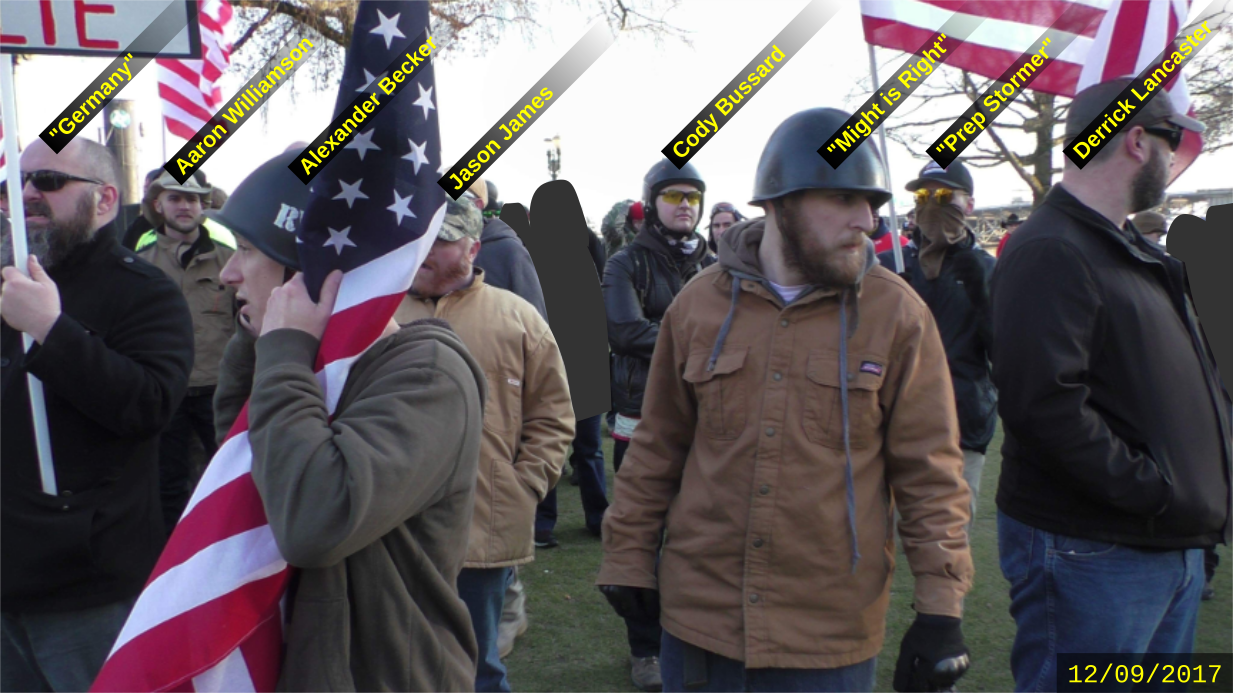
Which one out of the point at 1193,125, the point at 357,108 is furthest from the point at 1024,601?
the point at 357,108

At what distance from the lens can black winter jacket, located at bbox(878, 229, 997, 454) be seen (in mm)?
4500

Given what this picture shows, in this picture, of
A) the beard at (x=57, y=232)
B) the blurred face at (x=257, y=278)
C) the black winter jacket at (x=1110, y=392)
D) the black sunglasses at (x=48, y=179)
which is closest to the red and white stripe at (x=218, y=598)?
the blurred face at (x=257, y=278)

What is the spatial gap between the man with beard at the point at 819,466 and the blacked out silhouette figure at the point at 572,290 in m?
3.23

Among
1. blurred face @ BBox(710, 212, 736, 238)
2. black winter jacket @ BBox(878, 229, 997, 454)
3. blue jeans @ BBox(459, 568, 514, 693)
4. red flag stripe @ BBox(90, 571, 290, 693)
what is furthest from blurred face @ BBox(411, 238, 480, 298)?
blurred face @ BBox(710, 212, 736, 238)

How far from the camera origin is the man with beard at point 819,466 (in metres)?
2.27

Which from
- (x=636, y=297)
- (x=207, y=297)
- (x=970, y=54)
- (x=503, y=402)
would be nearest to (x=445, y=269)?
(x=503, y=402)

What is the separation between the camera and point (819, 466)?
7.50 ft

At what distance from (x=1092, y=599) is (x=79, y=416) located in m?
2.92

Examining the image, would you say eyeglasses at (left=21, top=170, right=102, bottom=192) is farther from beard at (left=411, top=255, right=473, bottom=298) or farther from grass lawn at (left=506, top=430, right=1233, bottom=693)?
grass lawn at (left=506, top=430, right=1233, bottom=693)

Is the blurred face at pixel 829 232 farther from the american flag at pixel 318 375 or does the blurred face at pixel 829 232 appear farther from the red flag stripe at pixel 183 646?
the red flag stripe at pixel 183 646

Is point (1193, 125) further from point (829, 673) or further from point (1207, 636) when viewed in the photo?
point (1207, 636)

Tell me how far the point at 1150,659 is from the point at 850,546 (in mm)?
1173

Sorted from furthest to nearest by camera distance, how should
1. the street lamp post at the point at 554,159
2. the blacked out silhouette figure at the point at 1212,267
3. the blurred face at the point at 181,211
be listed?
the street lamp post at the point at 554,159 → the blurred face at the point at 181,211 → the blacked out silhouette figure at the point at 1212,267

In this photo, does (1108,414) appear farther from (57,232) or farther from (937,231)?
(57,232)
